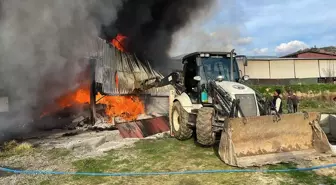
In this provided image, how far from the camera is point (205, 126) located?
6.86 meters

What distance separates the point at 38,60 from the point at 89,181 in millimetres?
4376

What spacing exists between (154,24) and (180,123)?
31.2 ft

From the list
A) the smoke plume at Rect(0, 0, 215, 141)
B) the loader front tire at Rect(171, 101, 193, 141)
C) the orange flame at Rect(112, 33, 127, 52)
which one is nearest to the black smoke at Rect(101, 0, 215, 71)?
the orange flame at Rect(112, 33, 127, 52)

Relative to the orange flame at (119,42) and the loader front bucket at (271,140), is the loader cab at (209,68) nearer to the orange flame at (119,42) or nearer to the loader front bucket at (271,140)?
the loader front bucket at (271,140)

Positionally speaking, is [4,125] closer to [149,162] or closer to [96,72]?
[96,72]

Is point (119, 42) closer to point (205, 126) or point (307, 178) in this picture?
point (205, 126)

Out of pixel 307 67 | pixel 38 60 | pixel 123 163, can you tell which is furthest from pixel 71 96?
pixel 307 67

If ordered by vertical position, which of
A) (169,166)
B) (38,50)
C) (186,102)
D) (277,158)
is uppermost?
(38,50)

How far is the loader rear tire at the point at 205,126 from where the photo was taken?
684 centimetres

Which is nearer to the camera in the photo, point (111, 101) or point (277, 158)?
point (277, 158)

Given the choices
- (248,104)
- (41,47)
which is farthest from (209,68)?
(41,47)

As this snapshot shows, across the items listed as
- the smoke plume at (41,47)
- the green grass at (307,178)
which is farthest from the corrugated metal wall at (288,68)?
the green grass at (307,178)

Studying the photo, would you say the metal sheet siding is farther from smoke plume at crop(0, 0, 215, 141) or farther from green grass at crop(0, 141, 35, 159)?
green grass at crop(0, 141, 35, 159)

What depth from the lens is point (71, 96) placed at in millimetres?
11594
